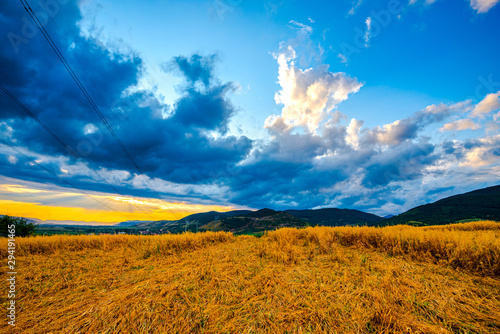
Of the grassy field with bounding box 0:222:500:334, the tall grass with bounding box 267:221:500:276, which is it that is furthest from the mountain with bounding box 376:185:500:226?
the grassy field with bounding box 0:222:500:334

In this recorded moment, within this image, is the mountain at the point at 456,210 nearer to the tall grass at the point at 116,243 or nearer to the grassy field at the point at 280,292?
the grassy field at the point at 280,292

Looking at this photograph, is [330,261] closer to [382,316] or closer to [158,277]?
[382,316]

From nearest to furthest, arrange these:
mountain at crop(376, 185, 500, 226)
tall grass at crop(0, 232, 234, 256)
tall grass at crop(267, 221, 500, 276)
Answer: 1. tall grass at crop(267, 221, 500, 276)
2. tall grass at crop(0, 232, 234, 256)
3. mountain at crop(376, 185, 500, 226)

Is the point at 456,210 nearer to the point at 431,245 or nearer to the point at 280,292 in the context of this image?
the point at 431,245

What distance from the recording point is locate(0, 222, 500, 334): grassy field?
2762 millimetres

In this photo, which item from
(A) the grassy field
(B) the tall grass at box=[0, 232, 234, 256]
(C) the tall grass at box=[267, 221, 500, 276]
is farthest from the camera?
(B) the tall grass at box=[0, 232, 234, 256]

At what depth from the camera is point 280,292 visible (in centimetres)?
348

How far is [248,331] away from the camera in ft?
8.50

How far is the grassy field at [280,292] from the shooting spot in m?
2.76

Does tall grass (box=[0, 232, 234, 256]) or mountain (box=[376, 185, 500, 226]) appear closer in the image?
tall grass (box=[0, 232, 234, 256])

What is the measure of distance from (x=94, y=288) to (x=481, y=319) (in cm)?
738

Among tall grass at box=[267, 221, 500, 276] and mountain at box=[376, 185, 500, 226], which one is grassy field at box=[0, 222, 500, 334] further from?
mountain at box=[376, 185, 500, 226]

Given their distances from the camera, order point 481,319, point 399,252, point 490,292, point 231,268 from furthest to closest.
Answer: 1. point 399,252
2. point 231,268
3. point 490,292
4. point 481,319

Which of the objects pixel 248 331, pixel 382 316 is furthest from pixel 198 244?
pixel 382 316
